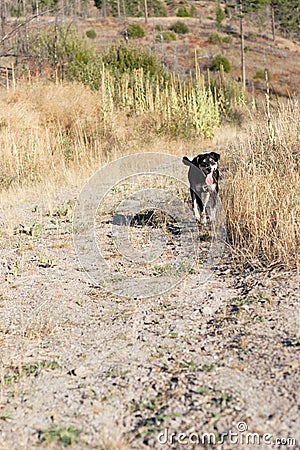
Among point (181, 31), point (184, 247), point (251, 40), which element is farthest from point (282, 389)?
point (251, 40)

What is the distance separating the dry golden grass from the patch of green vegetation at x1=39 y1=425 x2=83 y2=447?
7.08 feet

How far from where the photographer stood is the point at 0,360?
125 inches

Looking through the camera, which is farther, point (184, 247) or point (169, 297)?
point (184, 247)

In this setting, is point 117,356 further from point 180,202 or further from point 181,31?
point 181,31

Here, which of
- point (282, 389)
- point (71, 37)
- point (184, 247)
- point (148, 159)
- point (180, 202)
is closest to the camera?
point (282, 389)

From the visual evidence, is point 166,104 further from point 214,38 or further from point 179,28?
point 179,28

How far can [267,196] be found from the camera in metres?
4.79

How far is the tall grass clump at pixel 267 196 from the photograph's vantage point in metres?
4.23

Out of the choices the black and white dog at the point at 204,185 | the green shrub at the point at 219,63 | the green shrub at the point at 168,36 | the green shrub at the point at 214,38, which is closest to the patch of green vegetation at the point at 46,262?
the black and white dog at the point at 204,185

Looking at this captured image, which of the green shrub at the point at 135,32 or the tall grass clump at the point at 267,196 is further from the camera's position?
the green shrub at the point at 135,32

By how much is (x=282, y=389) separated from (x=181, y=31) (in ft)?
161

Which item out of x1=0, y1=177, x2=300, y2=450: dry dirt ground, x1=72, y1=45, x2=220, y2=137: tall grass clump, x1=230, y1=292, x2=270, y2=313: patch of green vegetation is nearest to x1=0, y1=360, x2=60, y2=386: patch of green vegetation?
x1=0, y1=177, x2=300, y2=450: dry dirt ground

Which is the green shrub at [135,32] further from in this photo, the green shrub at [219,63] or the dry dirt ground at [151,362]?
the dry dirt ground at [151,362]

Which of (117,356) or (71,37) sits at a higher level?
(71,37)
